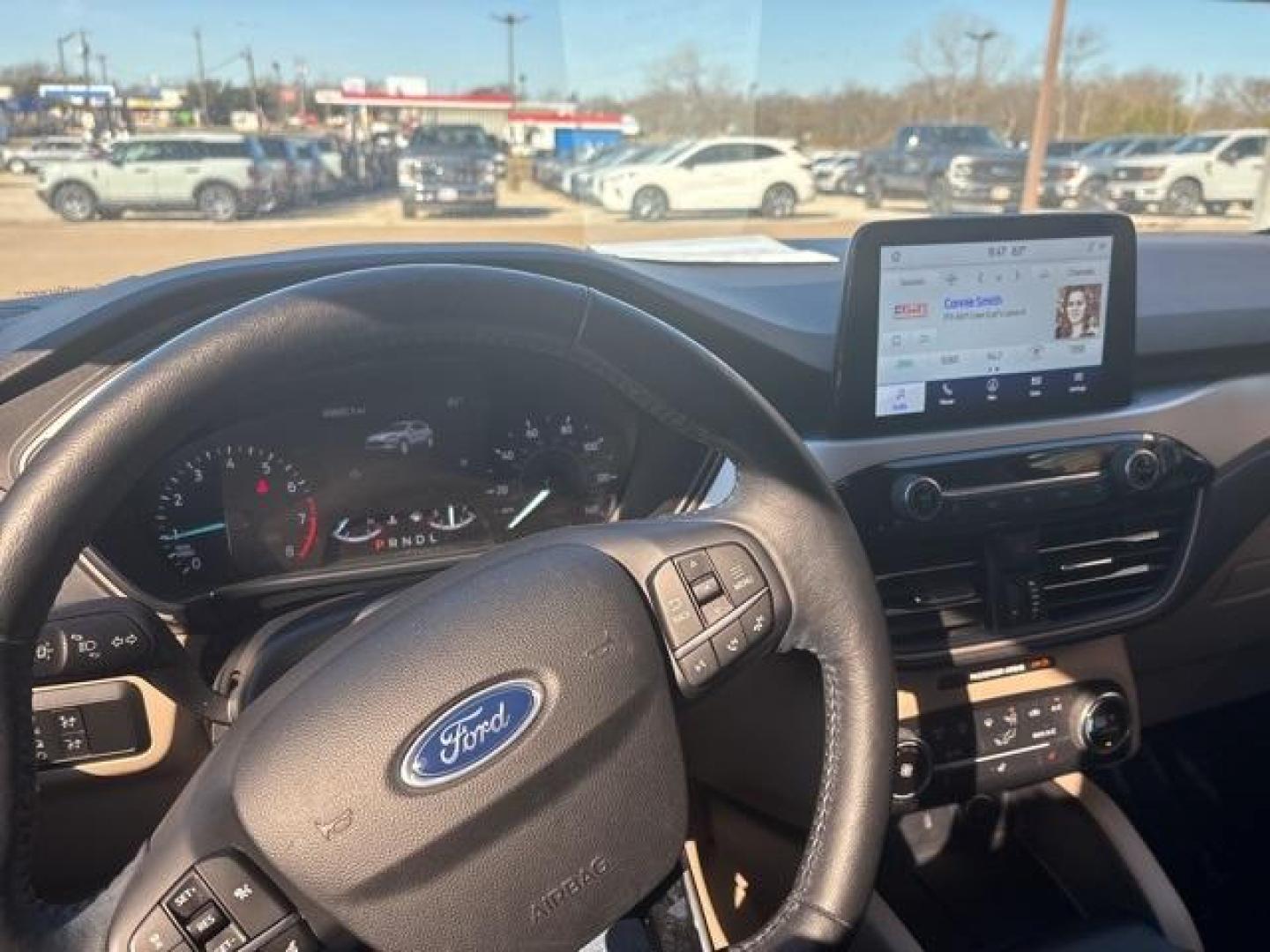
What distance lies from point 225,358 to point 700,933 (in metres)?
1.44

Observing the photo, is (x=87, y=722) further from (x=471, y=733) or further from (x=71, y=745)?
(x=471, y=733)

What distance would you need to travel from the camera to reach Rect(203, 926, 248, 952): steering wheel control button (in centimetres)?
107

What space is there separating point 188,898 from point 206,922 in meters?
0.03

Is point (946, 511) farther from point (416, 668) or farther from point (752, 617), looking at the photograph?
point (416, 668)

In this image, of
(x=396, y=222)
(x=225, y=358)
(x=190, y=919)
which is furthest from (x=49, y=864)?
(x=396, y=222)

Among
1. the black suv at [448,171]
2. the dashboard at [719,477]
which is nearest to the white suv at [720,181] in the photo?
the black suv at [448,171]

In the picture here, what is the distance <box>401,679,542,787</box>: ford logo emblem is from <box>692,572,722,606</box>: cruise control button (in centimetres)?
21

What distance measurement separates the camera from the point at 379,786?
3.69ft

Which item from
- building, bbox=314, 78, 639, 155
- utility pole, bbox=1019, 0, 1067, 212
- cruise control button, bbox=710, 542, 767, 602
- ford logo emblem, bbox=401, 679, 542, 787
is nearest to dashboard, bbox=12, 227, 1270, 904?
cruise control button, bbox=710, 542, 767, 602

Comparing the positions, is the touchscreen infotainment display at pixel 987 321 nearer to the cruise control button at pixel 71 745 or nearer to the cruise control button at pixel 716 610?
the cruise control button at pixel 716 610

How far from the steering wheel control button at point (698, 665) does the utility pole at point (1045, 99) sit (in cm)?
437

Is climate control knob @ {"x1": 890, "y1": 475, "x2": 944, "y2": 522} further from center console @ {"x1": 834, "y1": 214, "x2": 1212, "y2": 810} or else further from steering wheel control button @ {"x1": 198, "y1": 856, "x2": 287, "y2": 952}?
steering wheel control button @ {"x1": 198, "y1": 856, "x2": 287, "y2": 952}

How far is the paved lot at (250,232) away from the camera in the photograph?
7.89 feet

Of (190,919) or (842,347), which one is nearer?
(190,919)
